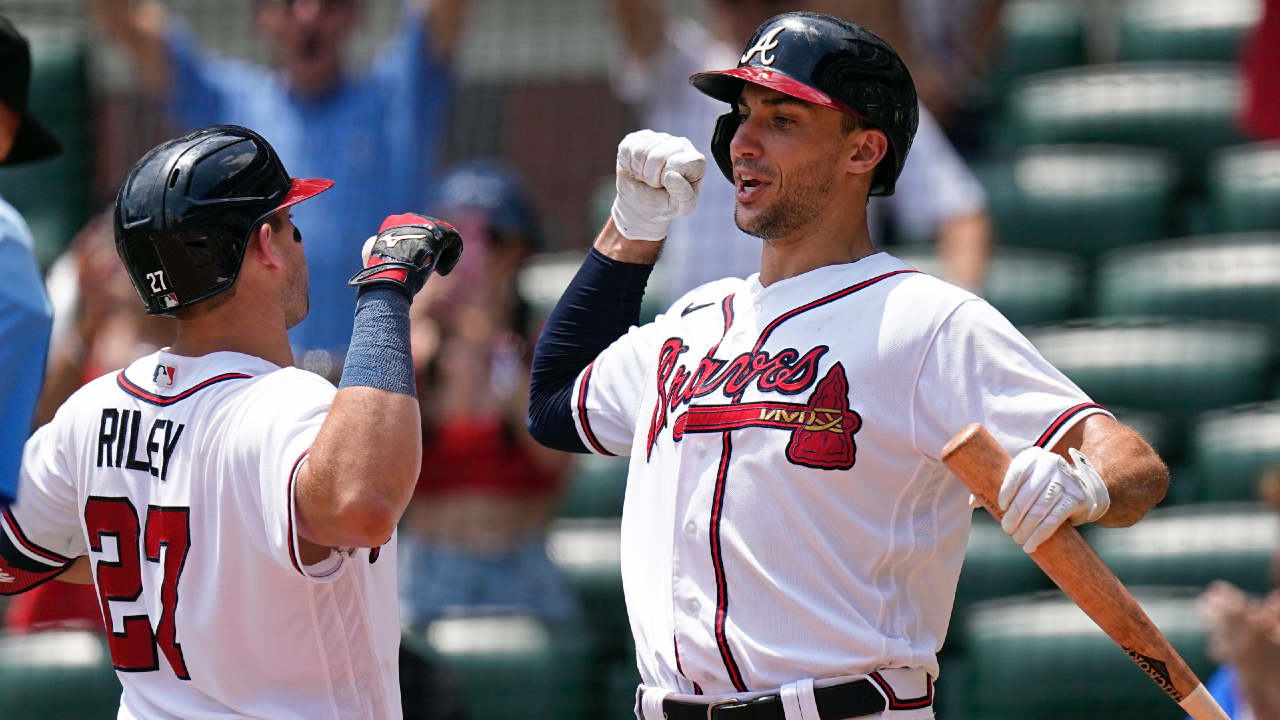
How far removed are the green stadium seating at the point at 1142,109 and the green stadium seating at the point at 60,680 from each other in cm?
368

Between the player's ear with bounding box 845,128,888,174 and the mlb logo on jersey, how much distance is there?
3.27ft

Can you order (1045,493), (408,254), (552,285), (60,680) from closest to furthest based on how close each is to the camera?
(1045,493), (408,254), (60,680), (552,285)

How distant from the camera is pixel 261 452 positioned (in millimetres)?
1890

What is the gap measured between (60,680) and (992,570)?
8.32ft

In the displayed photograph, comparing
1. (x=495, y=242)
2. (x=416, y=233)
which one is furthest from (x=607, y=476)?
(x=416, y=233)

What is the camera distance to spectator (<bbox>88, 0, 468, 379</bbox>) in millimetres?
4281

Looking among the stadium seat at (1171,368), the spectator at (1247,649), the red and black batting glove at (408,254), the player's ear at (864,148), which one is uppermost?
the player's ear at (864,148)

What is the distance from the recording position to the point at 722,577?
2.04 meters

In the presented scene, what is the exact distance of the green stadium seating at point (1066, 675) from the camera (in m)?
3.99

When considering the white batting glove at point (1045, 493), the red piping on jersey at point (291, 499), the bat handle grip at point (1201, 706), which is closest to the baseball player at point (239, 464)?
the red piping on jersey at point (291, 499)

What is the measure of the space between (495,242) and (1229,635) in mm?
2153

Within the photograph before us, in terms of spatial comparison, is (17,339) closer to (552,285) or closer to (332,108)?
(332,108)

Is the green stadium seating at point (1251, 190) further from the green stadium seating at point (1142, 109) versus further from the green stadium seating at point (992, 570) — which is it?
the green stadium seating at point (992, 570)

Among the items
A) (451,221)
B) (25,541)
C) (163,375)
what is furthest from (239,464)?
(451,221)
